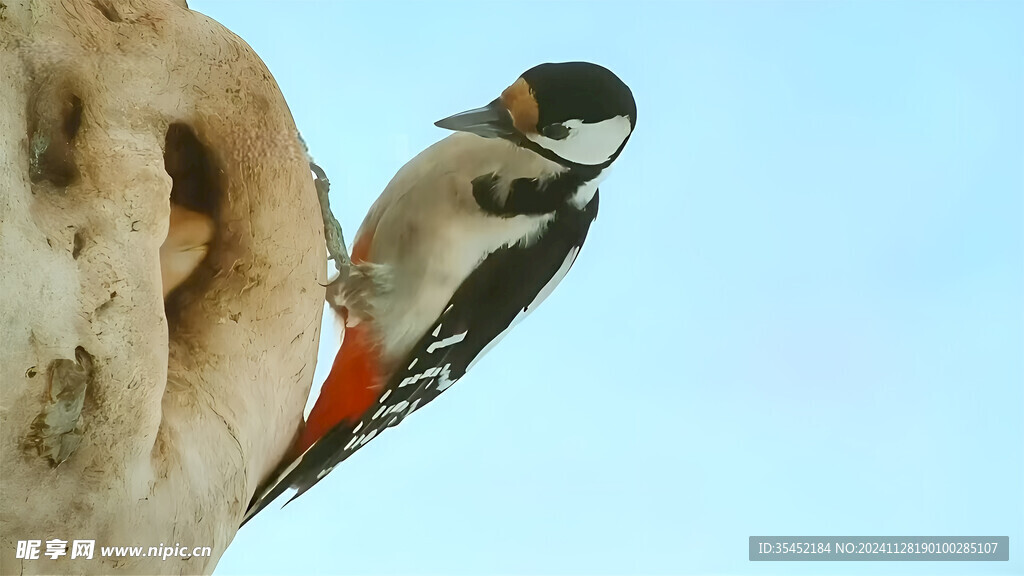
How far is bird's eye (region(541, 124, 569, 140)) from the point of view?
44.9 inches

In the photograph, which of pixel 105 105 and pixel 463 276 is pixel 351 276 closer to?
pixel 463 276

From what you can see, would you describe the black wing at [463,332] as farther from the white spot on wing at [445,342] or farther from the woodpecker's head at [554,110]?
the woodpecker's head at [554,110]

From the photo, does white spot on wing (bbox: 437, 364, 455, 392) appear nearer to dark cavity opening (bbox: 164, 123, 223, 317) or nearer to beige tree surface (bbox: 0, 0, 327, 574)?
beige tree surface (bbox: 0, 0, 327, 574)

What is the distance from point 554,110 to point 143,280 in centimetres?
55

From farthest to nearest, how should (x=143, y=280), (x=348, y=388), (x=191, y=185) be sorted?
(x=348, y=388) → (x=191, y=185) → (x=143, y=280)

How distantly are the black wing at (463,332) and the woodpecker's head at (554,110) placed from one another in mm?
111

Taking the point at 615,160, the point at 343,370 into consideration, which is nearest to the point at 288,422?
the point at 343,370

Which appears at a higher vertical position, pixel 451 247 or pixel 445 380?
pixel 451 247

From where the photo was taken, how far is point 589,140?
1.17 m

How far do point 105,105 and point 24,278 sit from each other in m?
0.21

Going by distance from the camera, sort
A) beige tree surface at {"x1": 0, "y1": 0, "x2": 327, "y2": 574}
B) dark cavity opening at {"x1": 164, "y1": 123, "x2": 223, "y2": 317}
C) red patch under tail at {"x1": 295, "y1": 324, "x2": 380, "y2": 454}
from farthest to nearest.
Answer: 1. red patch under tail at {"x1": 295, "y1": 324, "x2": 380, "y2": 454}
2. dark cavity opening at {"x1": 164, "y1": 123, "x2": 223, "y2": 317}
3. beige tree surface at {"x1": 0, "y1": 0, "x2": 327, "y2": 574}

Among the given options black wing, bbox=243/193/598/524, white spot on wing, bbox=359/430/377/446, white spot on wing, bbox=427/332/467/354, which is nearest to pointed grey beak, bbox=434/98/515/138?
black wing, bbox=243/193/598/524

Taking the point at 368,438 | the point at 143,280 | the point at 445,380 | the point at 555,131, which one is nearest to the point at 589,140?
the point at 555,131

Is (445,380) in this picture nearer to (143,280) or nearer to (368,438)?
(368,438)
